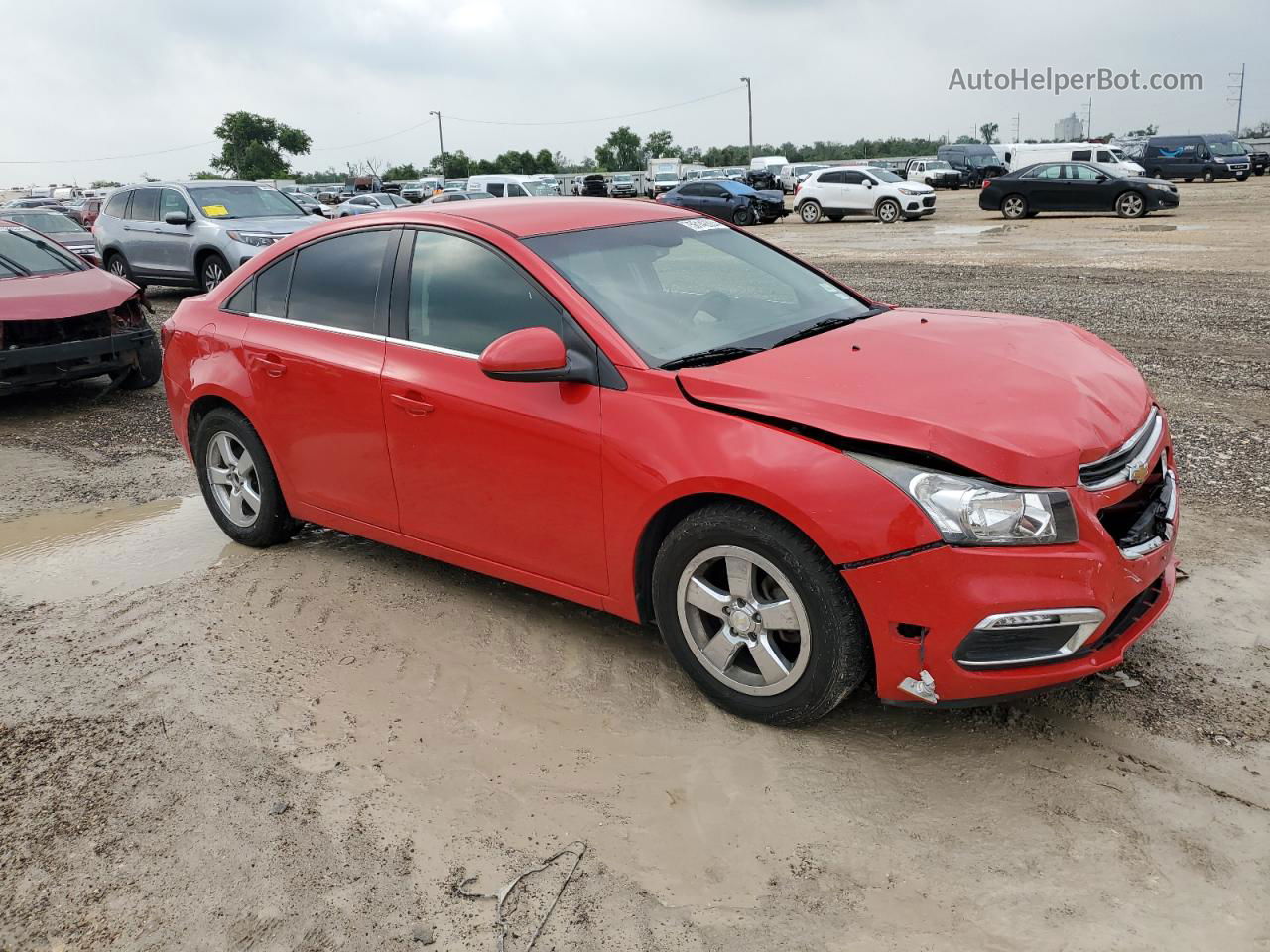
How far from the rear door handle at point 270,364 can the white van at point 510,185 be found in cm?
3130

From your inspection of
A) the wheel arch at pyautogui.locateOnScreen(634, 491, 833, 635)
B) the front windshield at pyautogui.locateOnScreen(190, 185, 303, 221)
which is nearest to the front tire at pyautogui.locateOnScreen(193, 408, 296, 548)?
the wheel arch at pyautogui.locateOnScreen(634, 491, 833, 635)

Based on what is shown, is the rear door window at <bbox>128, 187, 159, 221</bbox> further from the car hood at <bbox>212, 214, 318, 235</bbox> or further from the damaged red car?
the damaged red car

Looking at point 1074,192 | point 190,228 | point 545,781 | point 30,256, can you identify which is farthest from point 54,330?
point 1074,192

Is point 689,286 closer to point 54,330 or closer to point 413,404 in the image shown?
point 413,404

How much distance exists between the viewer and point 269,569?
16.4 ft

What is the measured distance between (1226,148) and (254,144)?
86000 millimetres

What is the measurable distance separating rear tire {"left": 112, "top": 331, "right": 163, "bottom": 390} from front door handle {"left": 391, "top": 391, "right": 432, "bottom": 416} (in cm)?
608

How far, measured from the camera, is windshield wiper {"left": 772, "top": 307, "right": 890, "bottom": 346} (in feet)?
12.7

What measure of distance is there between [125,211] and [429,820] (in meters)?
15.2

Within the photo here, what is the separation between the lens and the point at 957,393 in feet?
10.5

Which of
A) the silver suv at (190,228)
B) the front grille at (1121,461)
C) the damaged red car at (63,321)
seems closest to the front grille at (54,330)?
the damaged red car at (63,321)

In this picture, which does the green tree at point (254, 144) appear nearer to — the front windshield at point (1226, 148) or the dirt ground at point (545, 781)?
the front windshield at point (1226, 148)

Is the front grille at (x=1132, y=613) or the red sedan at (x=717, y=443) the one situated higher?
the red sedan at (x=717, y=443)

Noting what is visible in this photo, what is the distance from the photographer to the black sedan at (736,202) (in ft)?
95.3
